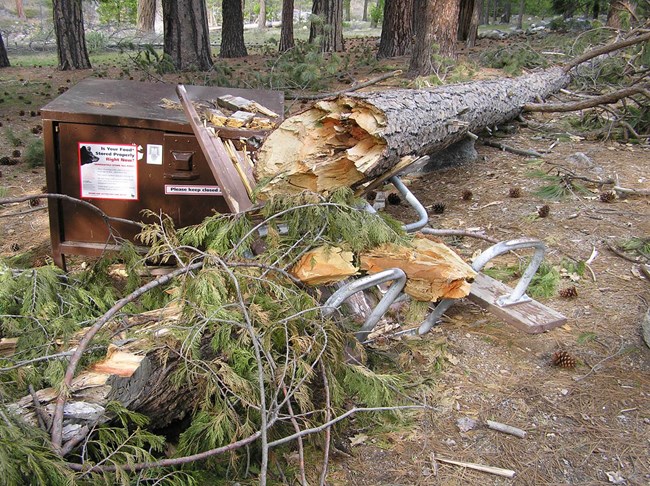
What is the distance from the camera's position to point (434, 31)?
8.52 m

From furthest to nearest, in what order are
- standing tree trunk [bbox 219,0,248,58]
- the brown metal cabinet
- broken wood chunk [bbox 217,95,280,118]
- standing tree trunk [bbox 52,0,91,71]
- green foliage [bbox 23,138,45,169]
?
standing tree trunk [bbox 219,0,248,58] < standing tree trunk [bbox 52,0,91,71] < green foliage [bbox 23,138,45,169] < broken wood chunk [bbox 217,95,280,118] < the brown metal cabinet

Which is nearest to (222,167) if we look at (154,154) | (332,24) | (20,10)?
(154,154)

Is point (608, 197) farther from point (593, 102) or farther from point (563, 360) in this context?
point (563, 360)

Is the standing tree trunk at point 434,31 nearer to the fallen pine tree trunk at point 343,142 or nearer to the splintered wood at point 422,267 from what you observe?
the fallen pine tree trunk at point 343,142

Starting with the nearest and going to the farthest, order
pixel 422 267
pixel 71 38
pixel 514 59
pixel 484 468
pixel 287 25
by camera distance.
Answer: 1. pixel 484 468
2. pixel 422 267
3. pixel 514 59
4. pixel 71 38
5. pixel 287 25

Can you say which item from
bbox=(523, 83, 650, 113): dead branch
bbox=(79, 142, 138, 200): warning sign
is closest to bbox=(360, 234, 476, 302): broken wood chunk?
bbox=(79, 142, 138, 200): warning sign

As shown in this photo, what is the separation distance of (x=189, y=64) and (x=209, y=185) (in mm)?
7607

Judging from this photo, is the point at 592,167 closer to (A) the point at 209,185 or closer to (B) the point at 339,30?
(A) the point at 209,185

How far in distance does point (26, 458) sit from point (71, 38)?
13.1m

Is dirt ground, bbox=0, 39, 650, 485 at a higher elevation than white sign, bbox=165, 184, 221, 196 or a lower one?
lower

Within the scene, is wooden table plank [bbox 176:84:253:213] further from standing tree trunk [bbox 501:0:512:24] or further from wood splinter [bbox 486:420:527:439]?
standing tree trunk [bbox 501:0:512:24]

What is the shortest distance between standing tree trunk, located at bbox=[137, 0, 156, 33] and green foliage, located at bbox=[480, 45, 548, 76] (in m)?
23.7

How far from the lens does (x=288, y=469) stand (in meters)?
2.35

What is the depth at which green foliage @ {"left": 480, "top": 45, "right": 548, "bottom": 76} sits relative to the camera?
890cm
